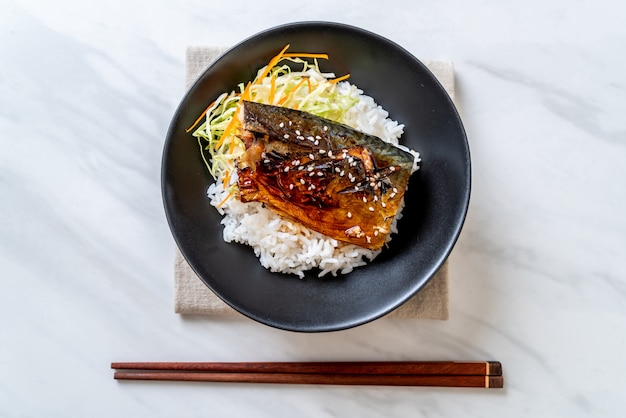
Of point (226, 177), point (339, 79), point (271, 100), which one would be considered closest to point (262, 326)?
point (226, 177)

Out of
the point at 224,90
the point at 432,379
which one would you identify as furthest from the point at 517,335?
the point at 224,90

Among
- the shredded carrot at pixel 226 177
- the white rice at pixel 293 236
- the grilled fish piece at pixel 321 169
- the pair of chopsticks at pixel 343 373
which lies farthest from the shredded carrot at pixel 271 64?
the pair of chopsticks at pixel 343 373

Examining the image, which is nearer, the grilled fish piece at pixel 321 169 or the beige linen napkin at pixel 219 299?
the grilled fish piece at pixel 321 169

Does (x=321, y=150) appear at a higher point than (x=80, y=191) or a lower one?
higher

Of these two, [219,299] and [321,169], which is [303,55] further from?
[219,299]

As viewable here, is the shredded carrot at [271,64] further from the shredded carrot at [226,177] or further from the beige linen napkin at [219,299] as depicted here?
the beige linen napkin at [219,299]

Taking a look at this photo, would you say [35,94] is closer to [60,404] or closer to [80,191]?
[80,191]

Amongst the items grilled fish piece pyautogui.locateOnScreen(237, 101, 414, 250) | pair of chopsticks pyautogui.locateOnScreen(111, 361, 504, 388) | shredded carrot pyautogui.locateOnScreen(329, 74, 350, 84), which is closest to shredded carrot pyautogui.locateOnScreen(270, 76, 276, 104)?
grilled fish piece pyautogui.locateOnScreen(237, 101, 414, 250)
